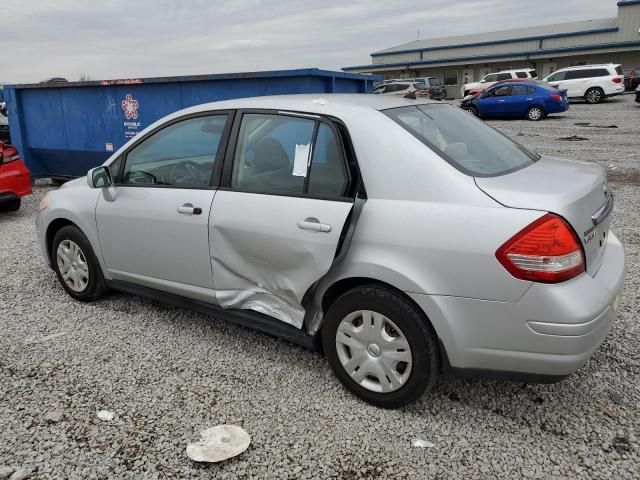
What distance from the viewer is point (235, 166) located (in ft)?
11.1

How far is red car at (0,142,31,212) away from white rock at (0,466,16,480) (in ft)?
19.0

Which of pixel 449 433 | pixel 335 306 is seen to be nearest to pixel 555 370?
pixel 449 433

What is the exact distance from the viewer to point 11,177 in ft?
24.3

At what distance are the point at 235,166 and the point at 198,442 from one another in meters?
1.63

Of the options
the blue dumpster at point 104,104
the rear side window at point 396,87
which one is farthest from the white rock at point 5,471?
the rear side window at point 396,87

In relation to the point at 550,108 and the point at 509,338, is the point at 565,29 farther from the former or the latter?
the point at 509,338

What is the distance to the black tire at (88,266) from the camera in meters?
4.25

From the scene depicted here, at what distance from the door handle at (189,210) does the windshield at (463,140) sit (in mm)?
1310

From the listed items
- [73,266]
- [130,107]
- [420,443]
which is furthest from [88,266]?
[130,107]

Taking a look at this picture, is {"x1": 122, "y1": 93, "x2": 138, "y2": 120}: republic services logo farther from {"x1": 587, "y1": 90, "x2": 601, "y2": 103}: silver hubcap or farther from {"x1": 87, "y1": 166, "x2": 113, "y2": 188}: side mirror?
{"x1": 587, "y1": 90, "x2": 601, "y2": 103}: silver hubcap

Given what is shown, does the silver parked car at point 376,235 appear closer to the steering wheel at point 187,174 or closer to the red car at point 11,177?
the steering wheel at point 187,174

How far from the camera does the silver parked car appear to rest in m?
2.46

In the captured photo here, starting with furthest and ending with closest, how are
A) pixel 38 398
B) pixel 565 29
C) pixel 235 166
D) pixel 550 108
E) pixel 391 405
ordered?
pixel 565 29 < pixel 550 108 < pixel 235 166 < pixel 38 398 < pixel 391 405

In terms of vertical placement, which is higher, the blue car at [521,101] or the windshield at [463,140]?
the blue car at [521,101]
